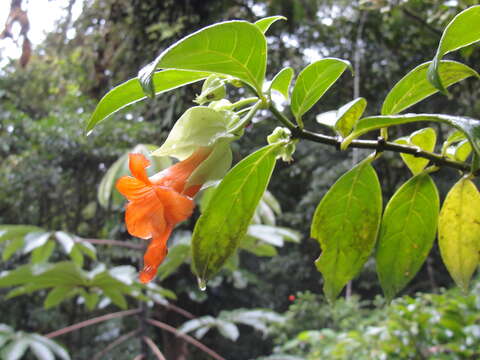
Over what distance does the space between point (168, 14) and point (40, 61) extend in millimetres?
1154

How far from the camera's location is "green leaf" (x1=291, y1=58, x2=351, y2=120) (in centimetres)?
32

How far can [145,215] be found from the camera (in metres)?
0.31

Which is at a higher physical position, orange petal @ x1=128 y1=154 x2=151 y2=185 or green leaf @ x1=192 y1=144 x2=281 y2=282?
orange petal @ x1=128 y1=154 x2=151 y2=185

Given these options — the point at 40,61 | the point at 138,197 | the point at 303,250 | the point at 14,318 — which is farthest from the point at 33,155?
Result: the point at 138,197

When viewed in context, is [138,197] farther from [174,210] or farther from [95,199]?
[95,199]

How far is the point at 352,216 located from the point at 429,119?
101 millimetres

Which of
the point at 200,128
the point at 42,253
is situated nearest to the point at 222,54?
the point at 200,128

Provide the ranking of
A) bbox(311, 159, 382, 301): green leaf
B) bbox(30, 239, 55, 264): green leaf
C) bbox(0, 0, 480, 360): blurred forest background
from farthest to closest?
bbox(0, 0, 480, 360): blurred forest background → bbox(30, 239, 55, 264): green leaf → bbox(311, 159, 382, 301): green leaf

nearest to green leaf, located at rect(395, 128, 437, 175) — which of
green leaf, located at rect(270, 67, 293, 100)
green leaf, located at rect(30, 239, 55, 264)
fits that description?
green leaf, located at rect(270, 67, 293, 100)

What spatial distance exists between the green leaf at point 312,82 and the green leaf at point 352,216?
2.3 inches

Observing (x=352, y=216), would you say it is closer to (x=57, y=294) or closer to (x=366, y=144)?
(x=366, y=144)

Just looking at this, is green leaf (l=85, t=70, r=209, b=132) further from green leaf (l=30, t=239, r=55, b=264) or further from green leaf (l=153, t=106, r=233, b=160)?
green leaf (l=30, t=239, r=55, b=264)

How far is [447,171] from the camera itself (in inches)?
137

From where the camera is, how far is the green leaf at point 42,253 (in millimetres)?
1425
